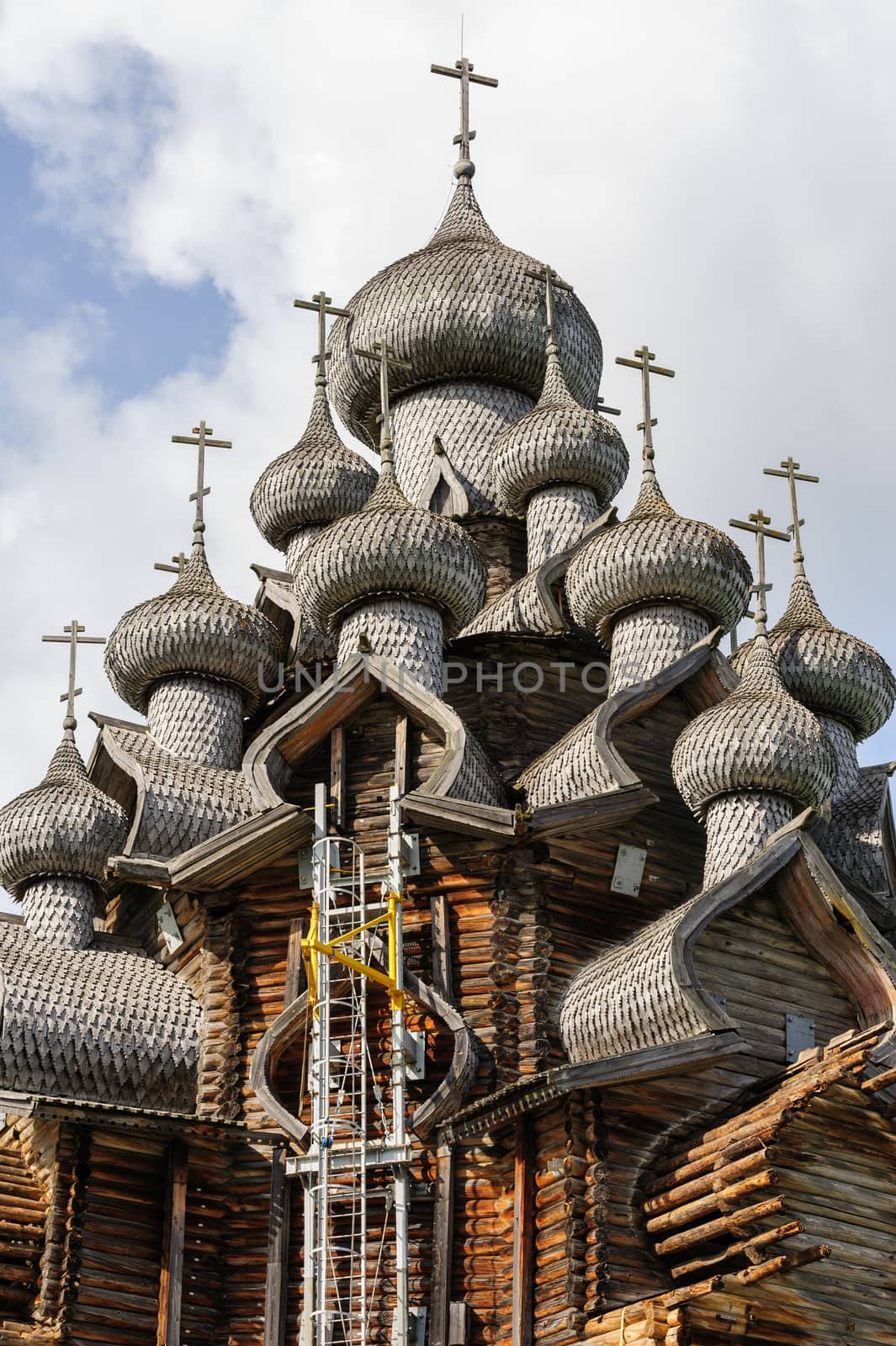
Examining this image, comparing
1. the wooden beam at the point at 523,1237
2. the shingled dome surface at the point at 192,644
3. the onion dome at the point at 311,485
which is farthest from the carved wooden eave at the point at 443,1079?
the onion dome at the point at 311,485

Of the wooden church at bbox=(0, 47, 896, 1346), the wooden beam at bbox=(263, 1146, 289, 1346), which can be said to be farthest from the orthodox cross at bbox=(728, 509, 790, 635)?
the wooden beam at bbox=(263, 1146, 289, 1346)

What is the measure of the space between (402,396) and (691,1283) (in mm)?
8426

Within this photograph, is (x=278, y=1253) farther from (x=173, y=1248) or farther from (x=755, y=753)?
(x=755, y=753)

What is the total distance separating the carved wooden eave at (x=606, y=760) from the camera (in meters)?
12.6

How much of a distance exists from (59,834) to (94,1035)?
1.56 metres

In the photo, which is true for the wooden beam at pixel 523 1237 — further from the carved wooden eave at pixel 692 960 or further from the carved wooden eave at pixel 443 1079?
the carved wooden eave at pixel 692 960

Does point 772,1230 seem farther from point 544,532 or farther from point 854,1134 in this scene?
point 544,532

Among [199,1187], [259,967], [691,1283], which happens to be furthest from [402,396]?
[691,1283]

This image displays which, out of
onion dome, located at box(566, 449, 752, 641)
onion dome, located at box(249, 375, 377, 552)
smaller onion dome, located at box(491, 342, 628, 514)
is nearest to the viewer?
onion dome, located at box(566, 449, 752, 641)

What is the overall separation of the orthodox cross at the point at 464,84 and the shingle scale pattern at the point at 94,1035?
872cm

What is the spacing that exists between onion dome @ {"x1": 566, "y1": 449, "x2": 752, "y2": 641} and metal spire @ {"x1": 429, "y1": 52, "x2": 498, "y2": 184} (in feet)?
18.0

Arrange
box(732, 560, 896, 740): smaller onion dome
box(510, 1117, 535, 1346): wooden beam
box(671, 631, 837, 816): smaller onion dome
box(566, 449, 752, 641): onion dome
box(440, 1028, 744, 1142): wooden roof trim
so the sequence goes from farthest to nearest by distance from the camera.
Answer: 1. box(732, 560, 896, 740): smaller onion dome
2. box(566, 449, 752, 641): onion dome
3. box(671, 631, 837, 816): smaller onion dome
4. box(510, 1117, 535, 1346): wooden beam
5. box(440, 1028, 744, 1142): wooden roof trim

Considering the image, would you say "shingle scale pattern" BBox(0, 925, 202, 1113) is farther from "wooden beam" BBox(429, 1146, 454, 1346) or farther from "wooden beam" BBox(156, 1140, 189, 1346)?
"wooden beam" BBox(429, 1146, 454, 1346)

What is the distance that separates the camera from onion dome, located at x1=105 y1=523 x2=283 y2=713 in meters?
14.7
